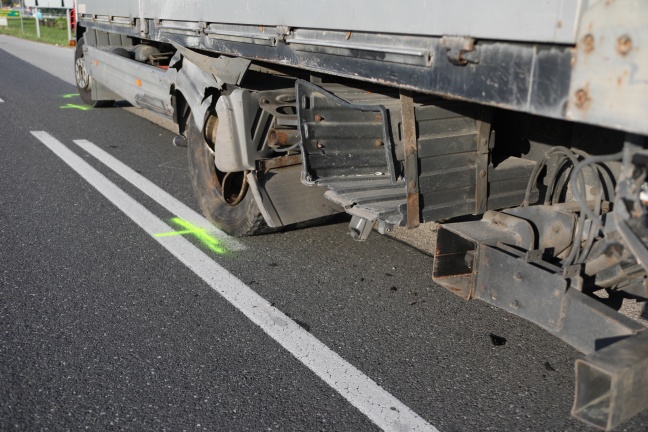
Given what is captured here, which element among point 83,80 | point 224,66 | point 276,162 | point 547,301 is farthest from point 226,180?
point 83,80

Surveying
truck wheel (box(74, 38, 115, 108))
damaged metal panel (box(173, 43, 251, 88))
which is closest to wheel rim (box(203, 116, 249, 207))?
damaged metal panel (box(173, 43, 251, 88))

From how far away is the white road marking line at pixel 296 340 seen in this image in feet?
10.1

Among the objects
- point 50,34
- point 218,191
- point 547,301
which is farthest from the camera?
point 50,34

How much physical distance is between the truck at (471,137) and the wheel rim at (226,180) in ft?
0.11

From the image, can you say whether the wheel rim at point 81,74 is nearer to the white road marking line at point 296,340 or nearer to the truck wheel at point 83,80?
the truck wheel at point 83,80

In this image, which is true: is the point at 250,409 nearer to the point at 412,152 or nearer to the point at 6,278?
the point at 412,152

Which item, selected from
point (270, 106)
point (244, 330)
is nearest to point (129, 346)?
point (244, 330)

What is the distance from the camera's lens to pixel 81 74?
36.0ft

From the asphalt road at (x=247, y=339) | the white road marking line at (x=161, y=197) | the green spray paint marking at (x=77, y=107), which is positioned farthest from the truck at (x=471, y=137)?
the green spray paint marking at (x=77, y=107)

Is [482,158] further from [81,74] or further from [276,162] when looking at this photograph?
[81,74]

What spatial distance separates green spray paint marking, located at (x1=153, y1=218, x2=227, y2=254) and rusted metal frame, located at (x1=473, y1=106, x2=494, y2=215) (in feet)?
7.03

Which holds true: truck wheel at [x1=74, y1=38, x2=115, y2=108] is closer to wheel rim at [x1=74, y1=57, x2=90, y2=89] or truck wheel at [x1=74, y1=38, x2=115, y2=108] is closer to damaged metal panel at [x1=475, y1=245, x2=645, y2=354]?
wheel rim at [x1=74, y1=57, x2=90, y2=89]

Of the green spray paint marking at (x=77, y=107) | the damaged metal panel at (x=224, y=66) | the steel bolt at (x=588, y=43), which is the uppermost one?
the steel bolt at (x=588, y=43)

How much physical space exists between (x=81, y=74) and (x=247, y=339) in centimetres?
851
